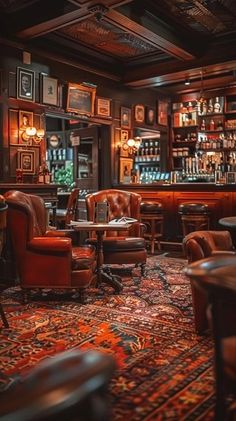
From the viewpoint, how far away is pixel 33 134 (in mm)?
6734

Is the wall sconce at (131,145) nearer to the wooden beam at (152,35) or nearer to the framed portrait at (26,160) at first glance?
the wooden beam at (152,35)

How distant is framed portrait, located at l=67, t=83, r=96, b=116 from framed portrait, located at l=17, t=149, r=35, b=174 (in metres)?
1.21

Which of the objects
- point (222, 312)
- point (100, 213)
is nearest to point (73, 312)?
point (100, 213)

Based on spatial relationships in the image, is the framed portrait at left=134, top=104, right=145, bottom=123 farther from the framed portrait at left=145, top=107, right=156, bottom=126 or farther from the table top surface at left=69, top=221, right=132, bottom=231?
the table top surface at left=69, top=221, right=132, bottom=231

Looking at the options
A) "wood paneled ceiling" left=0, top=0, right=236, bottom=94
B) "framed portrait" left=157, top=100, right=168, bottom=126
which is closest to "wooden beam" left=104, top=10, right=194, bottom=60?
"wood paneled ceiling" left=0, top=0, right=236, bottom=94

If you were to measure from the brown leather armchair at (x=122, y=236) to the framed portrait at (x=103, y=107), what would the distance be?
3.10 meters

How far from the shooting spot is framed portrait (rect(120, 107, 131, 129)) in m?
8.73

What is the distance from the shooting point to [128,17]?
5.54 meters

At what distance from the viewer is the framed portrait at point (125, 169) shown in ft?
28.7

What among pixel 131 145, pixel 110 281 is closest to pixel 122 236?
pixel 110 281

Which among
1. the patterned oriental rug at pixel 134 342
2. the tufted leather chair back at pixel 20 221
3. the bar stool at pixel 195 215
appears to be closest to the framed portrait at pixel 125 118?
the bar stool at pixel 195 215

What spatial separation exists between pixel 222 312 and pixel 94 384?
89 cm

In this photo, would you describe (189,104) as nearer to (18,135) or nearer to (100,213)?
(18,135)

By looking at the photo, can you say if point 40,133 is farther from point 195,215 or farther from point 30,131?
point 195,215
